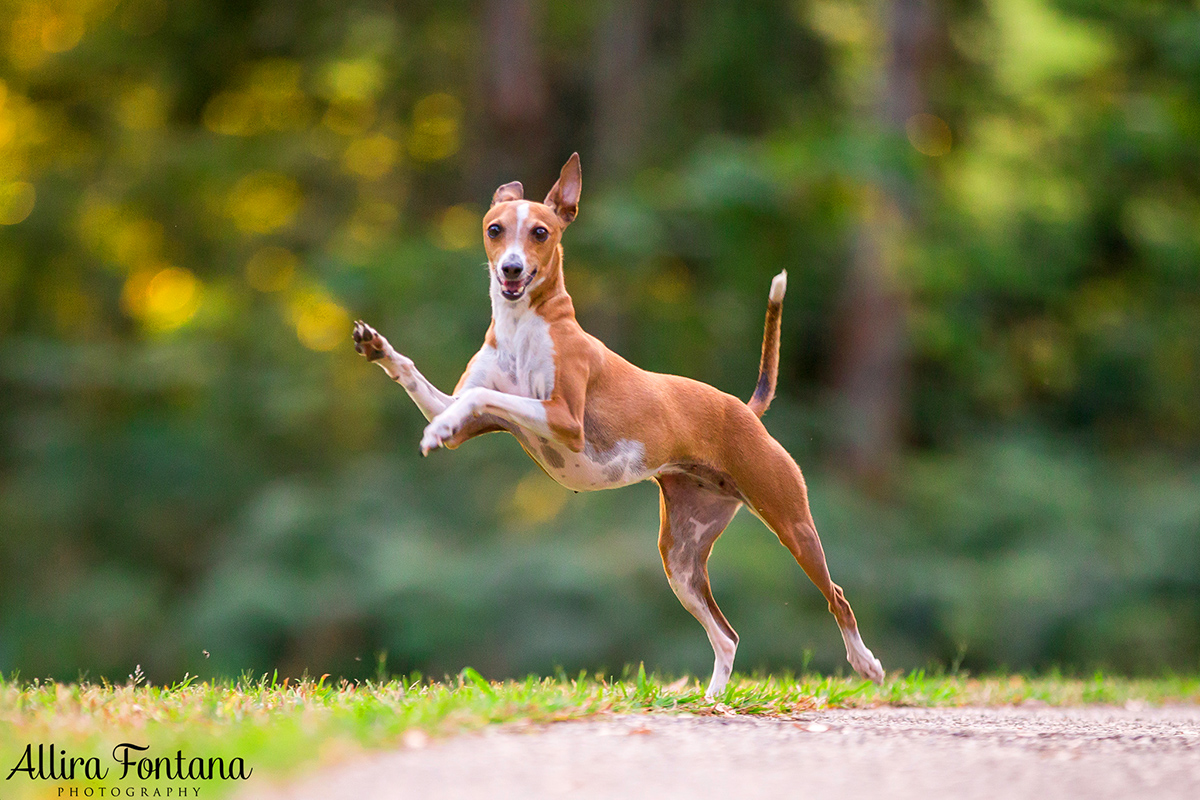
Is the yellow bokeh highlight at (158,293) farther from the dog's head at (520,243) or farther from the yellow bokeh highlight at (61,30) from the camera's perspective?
the dog's head at (520,243)

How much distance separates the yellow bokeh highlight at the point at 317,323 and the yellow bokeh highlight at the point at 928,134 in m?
7.02

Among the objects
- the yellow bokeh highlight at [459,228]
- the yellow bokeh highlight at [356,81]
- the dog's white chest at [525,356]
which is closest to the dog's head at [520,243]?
the dog's white chest at [525,356]

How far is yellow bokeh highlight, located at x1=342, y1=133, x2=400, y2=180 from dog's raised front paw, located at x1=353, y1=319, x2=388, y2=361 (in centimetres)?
1380

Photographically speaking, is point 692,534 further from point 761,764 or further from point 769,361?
point 761,764

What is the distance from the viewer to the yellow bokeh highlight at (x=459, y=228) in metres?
15.0

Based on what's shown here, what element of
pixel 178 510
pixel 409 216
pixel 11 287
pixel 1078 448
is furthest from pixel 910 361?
pixel 11 287

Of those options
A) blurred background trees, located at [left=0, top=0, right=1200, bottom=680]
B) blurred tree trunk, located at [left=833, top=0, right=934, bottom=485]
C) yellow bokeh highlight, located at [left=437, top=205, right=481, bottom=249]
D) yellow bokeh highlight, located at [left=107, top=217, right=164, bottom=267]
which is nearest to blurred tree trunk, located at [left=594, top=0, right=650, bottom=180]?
blurred background trees, located at [left=0, top=0, right=1200, bottom=680]

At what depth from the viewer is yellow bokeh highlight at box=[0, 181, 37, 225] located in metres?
17.4

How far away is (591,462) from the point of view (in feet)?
17.3

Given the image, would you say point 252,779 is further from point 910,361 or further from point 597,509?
point 910,361

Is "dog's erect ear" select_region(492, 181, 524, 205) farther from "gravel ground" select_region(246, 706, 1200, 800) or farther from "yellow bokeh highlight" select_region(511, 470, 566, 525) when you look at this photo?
"yellow bokeh highlight" select_region(511, 470, 566, 525)

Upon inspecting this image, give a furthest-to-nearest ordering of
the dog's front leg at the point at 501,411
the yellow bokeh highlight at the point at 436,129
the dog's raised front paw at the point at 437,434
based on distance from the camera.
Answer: the yellow bokeh highlight at the point at 436,129, the dog's front leg at the point at 501,411, the dog's raised front paw at the point at 437,434

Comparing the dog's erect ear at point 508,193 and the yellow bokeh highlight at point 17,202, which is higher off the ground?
the yellow bokeh highlight at point 17,202

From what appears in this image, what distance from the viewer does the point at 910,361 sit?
17328 mm
